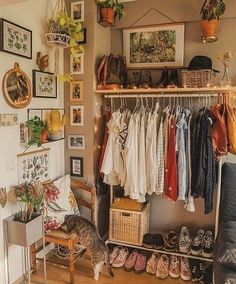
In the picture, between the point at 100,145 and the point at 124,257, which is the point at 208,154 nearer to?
the point at 100,145

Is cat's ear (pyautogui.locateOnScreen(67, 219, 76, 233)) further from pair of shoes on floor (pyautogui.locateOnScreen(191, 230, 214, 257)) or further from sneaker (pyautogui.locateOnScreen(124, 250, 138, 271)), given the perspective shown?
pair of shoes on floor (pyautogui.locateOnScreen(191, 230, 214, 257))

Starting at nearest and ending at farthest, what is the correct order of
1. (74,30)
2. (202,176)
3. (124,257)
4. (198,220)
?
(202,176), (74,30), (124,257), (198,220)

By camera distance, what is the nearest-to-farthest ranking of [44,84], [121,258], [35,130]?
[35,130] → [44,84] → [121,258]

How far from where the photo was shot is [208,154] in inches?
88.7

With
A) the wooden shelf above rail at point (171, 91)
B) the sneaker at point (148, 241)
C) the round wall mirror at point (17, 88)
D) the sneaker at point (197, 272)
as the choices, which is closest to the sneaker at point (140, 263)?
the sneaker at point (148, 241)

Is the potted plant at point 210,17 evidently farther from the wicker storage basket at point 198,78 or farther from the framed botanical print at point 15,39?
the framed botanical print at point 15,39

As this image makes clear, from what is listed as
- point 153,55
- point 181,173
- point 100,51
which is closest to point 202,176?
point 181,173

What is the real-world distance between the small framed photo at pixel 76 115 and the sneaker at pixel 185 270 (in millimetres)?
1626

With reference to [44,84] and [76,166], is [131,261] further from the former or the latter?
[44,84]

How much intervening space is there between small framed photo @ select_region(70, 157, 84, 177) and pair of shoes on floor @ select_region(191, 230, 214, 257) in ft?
4.18

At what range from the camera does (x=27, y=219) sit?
2070mm

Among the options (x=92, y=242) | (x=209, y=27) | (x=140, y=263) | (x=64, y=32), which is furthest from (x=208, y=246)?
(x=64, y=32)

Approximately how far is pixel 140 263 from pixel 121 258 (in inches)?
7.5

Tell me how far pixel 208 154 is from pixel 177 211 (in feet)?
2.84
